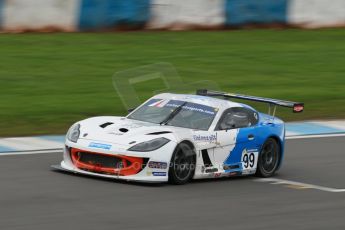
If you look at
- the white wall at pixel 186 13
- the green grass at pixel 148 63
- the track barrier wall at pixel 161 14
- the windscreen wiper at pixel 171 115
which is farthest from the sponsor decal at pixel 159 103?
the white wall at pixel 186 13

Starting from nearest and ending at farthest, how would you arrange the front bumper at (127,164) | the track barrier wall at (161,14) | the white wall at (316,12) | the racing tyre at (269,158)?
the front bumper at (127,164), the racing tyre at (269,158), the track barrier wall at (161,14), the white wall at (316,12)

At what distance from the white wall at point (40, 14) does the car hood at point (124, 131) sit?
963 centimetres

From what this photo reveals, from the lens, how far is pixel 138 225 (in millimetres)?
8969

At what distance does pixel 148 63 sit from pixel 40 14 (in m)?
2.80

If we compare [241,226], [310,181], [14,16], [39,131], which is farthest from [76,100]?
[241,226]

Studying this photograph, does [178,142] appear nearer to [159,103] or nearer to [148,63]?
[159,103]

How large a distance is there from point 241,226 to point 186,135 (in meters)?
2.27

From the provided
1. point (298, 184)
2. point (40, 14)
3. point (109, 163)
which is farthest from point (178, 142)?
point (40, 14)

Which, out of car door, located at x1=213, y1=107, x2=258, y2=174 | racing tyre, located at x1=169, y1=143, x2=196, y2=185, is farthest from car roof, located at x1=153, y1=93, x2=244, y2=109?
racing tyre, located at x1=169, y1=143, x2=196, y2=185

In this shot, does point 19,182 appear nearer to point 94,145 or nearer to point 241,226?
point 94,145

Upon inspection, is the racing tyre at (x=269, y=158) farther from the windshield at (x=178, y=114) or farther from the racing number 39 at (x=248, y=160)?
the windshield at (x=178, y=114)

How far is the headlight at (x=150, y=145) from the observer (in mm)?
10977

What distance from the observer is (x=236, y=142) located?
11977 mm

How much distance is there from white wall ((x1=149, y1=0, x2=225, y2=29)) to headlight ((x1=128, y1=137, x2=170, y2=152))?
11.5m
